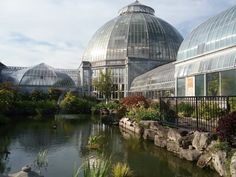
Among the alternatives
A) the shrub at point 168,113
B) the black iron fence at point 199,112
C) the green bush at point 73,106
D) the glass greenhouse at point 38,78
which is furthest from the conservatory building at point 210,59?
the glass greenhouse at point 38,78

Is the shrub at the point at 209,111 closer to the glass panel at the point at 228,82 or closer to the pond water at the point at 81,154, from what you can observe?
the pond water at the point at 81,154

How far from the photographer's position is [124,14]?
9938cm

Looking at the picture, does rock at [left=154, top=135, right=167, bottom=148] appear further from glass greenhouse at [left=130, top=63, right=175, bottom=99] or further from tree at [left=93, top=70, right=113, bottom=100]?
tree at [left=93, top=70, right=113, bottom=100]

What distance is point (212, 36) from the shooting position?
3525 cm

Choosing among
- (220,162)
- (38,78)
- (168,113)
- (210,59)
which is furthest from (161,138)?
(38,78)

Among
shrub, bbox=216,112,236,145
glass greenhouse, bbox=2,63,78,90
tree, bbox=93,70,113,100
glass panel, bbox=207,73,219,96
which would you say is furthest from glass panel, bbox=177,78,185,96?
glass greenhouse, bbox=2,63,78,90

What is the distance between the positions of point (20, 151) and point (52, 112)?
1422 inches

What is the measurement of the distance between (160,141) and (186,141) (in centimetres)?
404

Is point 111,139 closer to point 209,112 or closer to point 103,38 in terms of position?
point 209,112

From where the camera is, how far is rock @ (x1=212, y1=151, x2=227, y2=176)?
1508cm

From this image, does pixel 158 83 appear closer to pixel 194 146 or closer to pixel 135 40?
pixel 135 40

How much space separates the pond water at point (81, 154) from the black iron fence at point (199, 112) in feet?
9.29

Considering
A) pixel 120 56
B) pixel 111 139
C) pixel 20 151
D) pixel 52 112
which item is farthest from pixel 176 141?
pixel 120 56

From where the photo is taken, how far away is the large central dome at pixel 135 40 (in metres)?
87.0
